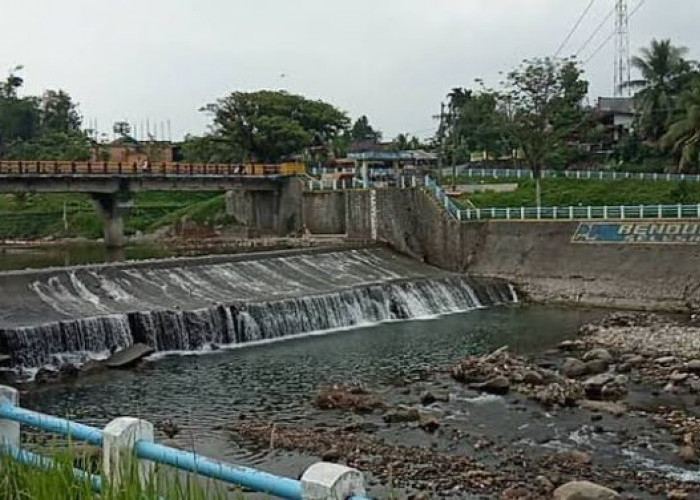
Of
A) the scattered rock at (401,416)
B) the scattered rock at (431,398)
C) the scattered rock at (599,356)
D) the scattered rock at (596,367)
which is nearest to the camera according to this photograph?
the scattered rock at (401,416)

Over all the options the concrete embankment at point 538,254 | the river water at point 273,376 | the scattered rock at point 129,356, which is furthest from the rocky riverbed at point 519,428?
the concrete embankment at point 538,254

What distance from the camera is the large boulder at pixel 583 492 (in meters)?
11.4

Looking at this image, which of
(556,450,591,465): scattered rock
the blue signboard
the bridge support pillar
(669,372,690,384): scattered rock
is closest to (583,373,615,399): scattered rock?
(669,372,690,384): scattered rock

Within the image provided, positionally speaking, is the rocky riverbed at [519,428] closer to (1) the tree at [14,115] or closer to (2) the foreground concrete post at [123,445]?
(2) the foreground concrete post at [123,445]

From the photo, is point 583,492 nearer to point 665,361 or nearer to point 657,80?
point 665,361

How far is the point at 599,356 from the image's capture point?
21344 millimetres

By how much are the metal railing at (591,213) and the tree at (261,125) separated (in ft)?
66.8

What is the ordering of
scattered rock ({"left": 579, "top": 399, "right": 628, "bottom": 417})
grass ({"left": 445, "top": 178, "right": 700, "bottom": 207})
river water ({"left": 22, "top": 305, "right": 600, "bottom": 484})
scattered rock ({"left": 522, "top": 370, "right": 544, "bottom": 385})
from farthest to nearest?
grass ({"left": 445, "top": 178, "right": 700, "bottom": 207})
scattered rock ({"left": 522, "top": 370, "right": 544, "bottom": 385})
scattered rock ({"left": 579, "top": 399, "right": 628, "bottom": 417})
river water ({"left": 22, "top": 305, "right": 600, "bottom": 484})

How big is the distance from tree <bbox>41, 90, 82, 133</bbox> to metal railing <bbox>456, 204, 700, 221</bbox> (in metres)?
56.9

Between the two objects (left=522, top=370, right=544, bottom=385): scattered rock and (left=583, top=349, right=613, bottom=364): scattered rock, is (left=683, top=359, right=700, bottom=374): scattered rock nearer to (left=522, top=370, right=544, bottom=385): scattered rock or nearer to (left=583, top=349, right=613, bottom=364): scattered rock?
(left=583, top=349, right=613, bottom=364): scattered rock

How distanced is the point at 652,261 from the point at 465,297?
6.29 m

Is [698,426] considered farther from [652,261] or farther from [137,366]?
[652,261]

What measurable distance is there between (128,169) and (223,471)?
38.7 m

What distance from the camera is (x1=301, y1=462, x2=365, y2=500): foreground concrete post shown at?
3482 millimetres
